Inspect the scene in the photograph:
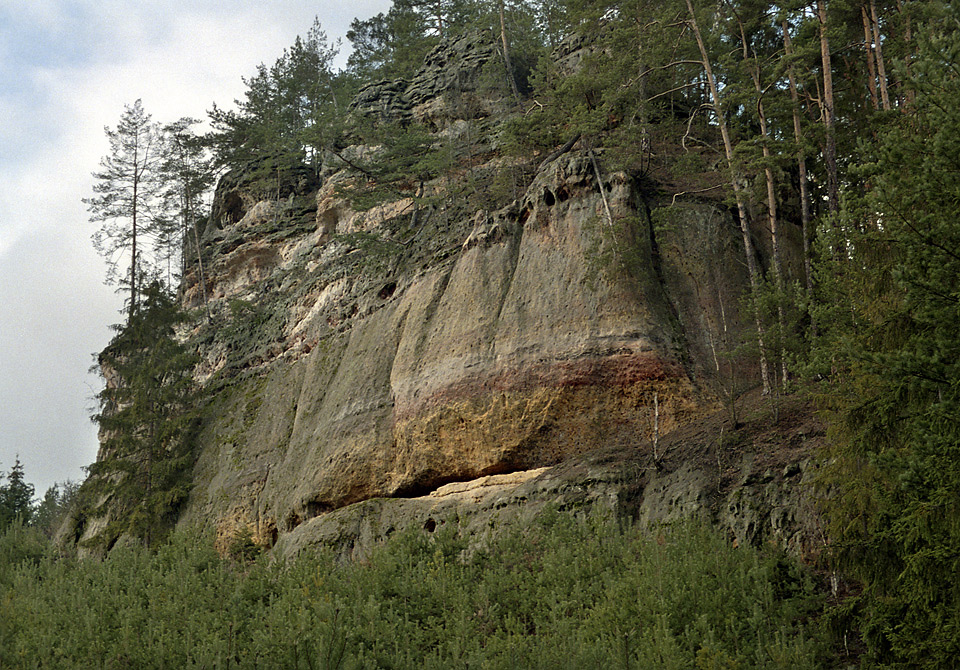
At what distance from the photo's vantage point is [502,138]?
2455cm

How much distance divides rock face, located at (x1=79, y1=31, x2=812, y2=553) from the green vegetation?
2592 millimetres

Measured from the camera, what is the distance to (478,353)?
18.6 meters

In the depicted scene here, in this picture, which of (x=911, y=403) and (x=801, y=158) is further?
(x=801, y=158)

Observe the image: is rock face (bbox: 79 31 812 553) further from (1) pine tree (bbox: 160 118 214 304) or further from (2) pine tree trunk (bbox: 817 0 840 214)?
(1) pine tree (bbox: 160 118 214 304)

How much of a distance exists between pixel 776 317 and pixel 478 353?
6971mm

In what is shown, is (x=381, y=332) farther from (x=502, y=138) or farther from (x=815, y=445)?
(x=815, y=445)

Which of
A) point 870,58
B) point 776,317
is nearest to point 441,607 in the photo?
point 776,317

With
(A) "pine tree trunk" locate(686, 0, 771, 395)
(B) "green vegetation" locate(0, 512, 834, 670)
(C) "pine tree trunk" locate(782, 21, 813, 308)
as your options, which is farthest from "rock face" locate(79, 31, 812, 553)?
(B) "green vegetation" locate(0, 512, 834, 670)

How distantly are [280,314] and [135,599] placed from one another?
19492 millimetres

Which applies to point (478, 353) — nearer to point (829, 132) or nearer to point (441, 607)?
point (441, 607)

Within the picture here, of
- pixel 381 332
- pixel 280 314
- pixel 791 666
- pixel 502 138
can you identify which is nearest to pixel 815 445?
pixel 791 666

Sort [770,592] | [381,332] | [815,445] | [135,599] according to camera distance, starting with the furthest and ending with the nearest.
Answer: [381,332]
[815,445]
[135,599]
[770,592]

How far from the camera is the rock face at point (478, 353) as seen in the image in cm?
1664

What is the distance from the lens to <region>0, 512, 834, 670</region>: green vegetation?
8516 millimetres
